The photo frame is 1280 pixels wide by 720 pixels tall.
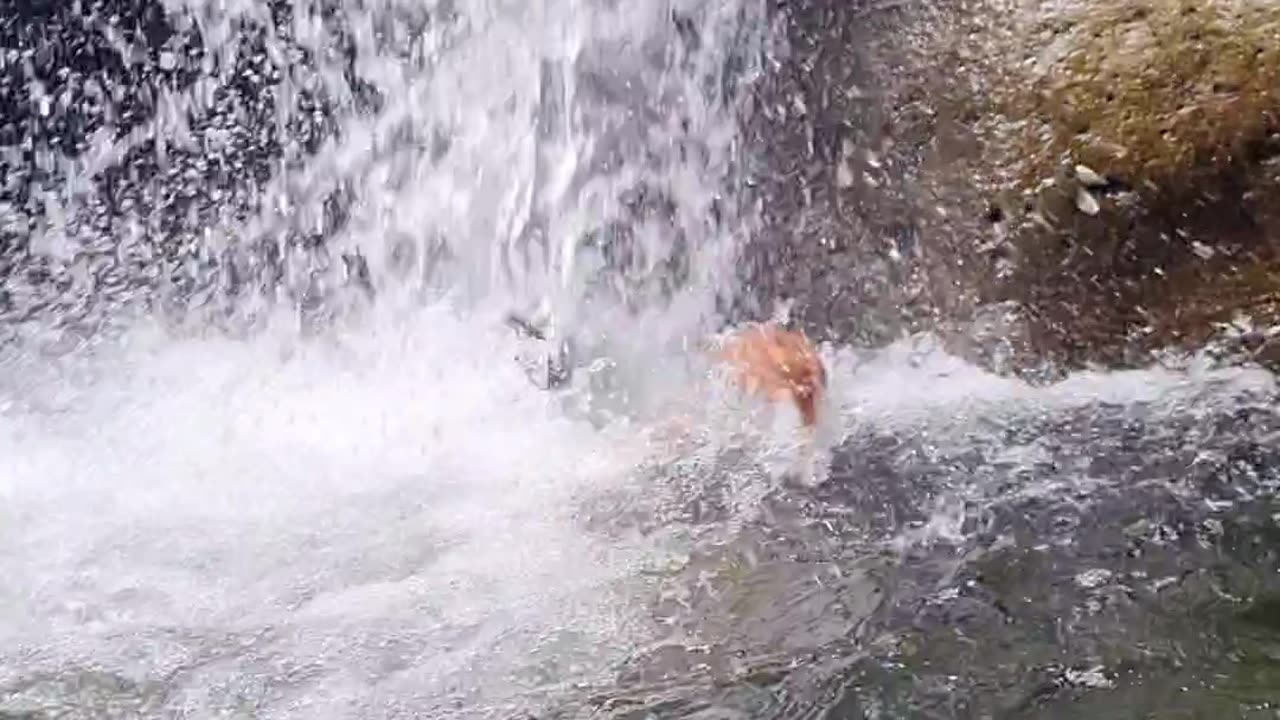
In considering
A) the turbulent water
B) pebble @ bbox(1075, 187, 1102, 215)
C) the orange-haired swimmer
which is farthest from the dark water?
pebble @ bbox(1075, 187, 1102, 215)

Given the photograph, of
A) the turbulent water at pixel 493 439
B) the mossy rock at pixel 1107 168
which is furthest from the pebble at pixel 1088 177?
the turbulent water at pixel 493 439

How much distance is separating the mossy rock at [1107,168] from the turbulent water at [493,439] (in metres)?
0.17

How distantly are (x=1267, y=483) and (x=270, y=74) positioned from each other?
2.51 metres

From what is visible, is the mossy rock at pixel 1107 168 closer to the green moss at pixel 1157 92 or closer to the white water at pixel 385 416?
the green moss at pixel 1157 92

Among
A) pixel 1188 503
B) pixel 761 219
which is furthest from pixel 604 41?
pixel 1188 503

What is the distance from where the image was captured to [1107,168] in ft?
10.3

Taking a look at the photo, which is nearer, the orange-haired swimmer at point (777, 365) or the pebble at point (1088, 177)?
the pebble at point (1088, 177)

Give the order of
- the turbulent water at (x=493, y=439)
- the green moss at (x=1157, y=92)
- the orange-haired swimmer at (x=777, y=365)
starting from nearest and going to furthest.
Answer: the turbulent water at (x=493, y=439)
the green moss at (x=1157, y=92)
the orange-haired swimmer at (x=777, y=365)

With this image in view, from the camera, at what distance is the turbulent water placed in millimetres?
2469

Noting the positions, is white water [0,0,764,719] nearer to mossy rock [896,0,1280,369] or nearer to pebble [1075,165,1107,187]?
mossy rock [896,0,1280,369]

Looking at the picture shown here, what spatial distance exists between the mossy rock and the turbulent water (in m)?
0.17

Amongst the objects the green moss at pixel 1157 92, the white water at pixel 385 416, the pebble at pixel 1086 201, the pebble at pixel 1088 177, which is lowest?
the white water at pixel 385 416

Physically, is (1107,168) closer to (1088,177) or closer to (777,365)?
(1088,177)

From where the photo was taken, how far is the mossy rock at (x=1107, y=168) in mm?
3049
